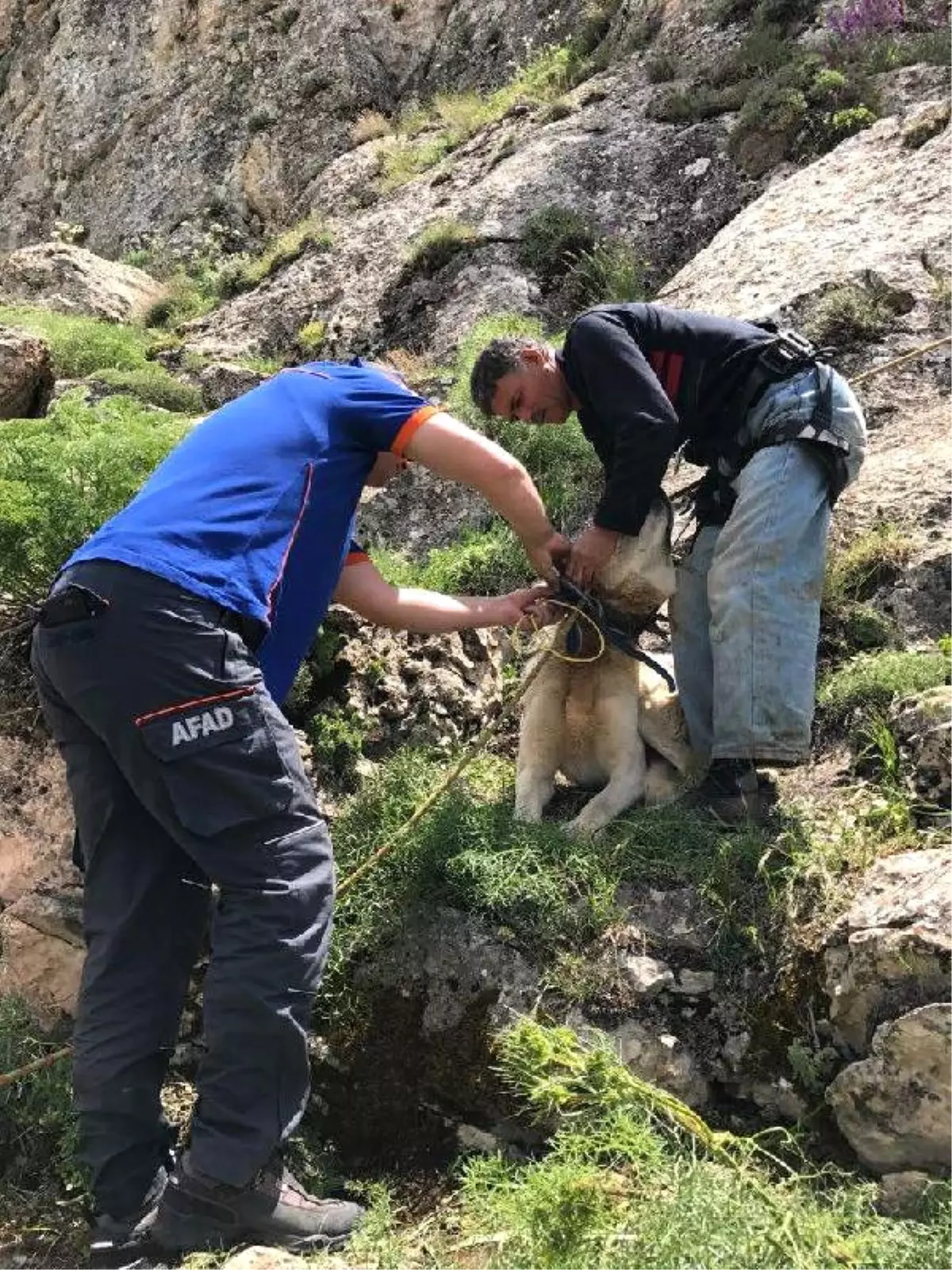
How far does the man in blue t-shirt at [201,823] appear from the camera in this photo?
328 cm

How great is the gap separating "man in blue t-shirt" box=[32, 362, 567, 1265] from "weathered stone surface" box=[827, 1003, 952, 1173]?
1.63 m

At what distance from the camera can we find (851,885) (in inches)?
153

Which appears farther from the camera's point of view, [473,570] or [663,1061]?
[473,570]

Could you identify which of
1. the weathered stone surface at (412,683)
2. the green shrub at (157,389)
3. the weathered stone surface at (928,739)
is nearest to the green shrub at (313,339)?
the green shrub at (157,389)

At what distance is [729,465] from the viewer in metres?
4.88

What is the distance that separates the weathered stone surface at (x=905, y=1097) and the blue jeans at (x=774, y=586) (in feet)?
4.24

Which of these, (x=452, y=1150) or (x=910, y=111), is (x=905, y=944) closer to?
(x=452, y=1150)

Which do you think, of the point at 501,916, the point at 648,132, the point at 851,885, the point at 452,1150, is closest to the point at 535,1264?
the point at 452,1150

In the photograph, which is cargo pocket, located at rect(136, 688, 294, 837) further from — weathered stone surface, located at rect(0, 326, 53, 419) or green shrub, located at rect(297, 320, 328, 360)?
green shrub, located at rect(297, 320, 328, 360)

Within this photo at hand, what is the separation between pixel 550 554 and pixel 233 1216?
2573 mm

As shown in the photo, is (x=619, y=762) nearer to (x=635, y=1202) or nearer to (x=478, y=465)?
(x=478, y=465)

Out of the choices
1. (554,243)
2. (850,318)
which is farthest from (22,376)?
(850,318)

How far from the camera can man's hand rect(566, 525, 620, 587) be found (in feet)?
14.9

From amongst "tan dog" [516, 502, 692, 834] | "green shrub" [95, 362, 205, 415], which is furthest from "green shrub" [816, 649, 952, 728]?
"green shrub" [95, 362, 205, 415]
